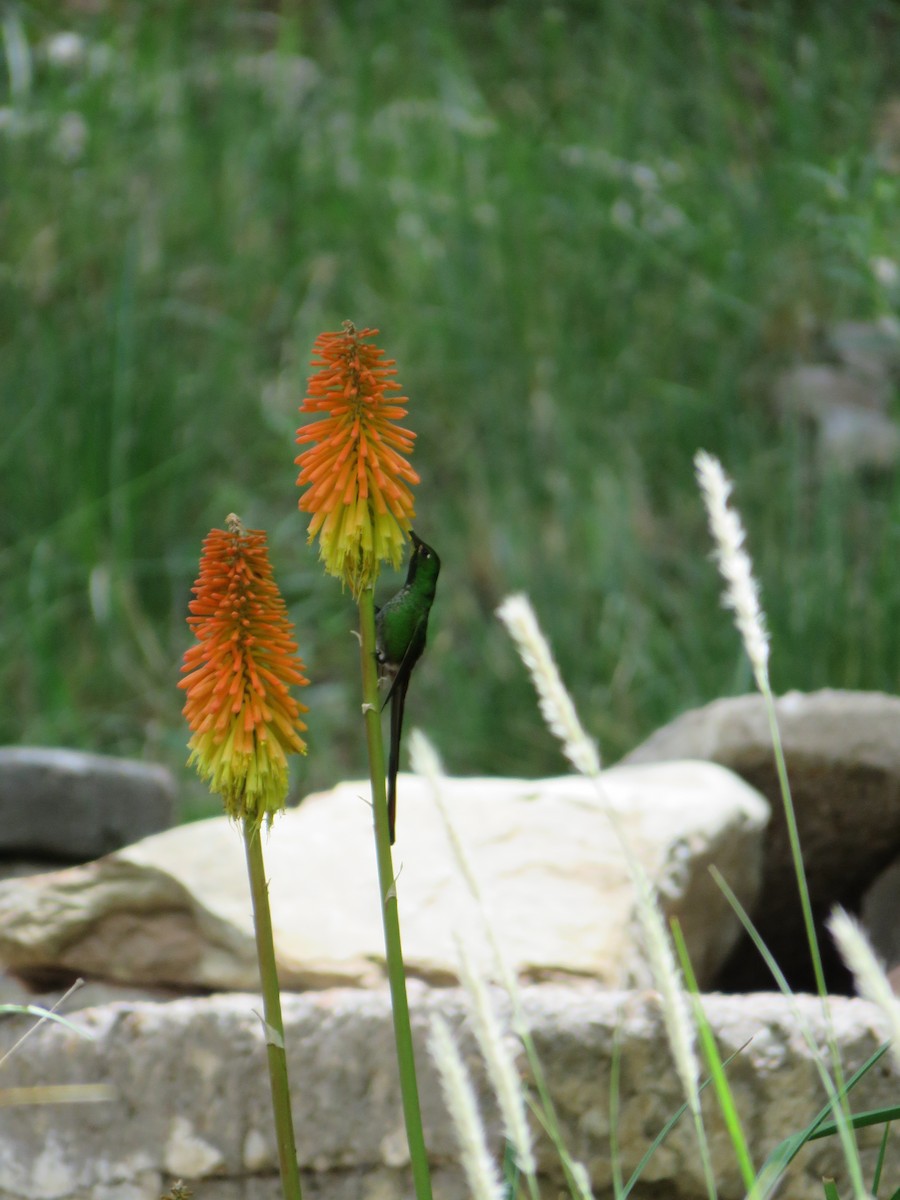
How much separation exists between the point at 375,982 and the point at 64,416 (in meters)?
3.05

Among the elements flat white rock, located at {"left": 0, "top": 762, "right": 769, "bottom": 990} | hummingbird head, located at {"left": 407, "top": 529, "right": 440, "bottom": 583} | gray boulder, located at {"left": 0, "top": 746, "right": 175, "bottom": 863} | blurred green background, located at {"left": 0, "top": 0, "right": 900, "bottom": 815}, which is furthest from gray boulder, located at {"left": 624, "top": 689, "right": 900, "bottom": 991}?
hummingbird head, located at {"left": 407, "top": 529, "right": 440, "bottom": 583}

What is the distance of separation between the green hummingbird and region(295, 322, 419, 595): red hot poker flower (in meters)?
0.03

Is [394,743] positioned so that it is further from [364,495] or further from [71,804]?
[71,804]

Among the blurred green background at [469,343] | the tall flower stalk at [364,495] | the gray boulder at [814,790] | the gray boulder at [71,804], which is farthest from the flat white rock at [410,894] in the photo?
the blurred green background at [469,343]

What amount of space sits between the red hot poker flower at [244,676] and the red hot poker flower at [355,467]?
1.6 inches

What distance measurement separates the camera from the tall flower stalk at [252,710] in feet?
2.46

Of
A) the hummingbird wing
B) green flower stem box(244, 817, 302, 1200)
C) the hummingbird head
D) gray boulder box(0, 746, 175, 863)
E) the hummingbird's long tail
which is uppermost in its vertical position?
the hummingbird head

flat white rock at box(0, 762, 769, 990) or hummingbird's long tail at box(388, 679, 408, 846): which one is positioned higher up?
hummingbird's long tail at box(388, 679, 408, 846)

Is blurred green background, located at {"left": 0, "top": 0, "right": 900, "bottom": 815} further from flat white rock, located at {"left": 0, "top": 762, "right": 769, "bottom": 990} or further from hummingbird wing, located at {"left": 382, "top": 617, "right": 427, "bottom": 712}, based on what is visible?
hummingbird wing, located at {"left": 382, "top": 617, "right": 427, "bottom": 712}

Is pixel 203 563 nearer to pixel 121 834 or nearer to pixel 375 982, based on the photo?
pixel 375 982

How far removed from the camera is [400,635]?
2.57 feet

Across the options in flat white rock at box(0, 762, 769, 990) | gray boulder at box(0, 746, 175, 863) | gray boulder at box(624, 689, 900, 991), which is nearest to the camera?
flat white rock at box(0, 762, 769, 990)

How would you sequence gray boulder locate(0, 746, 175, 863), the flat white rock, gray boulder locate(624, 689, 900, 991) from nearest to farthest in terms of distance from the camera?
the flat white rock < gray boulder locate(624, 689, 900, 991) < gray boulder locate(0, 746, 175, 863)

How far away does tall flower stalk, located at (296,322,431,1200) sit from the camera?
720 mm
